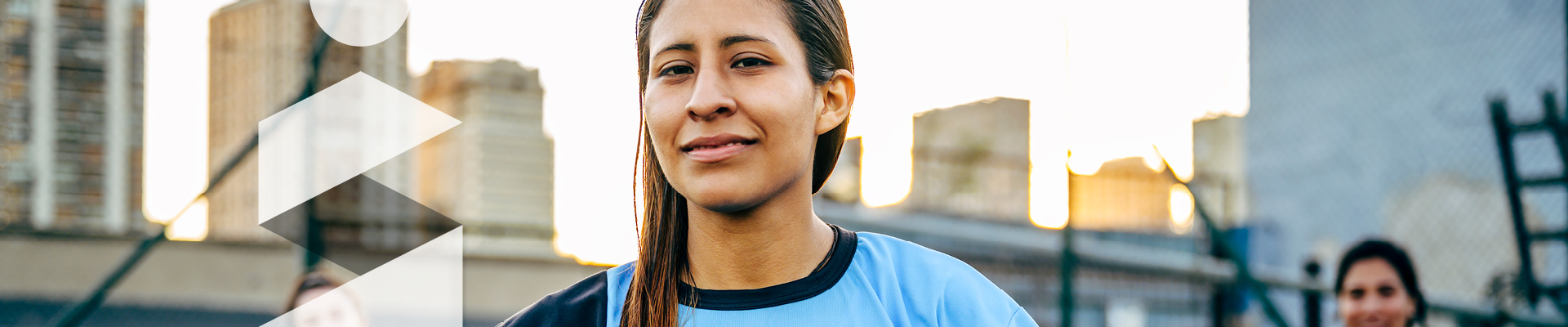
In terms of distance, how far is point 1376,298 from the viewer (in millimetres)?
3658

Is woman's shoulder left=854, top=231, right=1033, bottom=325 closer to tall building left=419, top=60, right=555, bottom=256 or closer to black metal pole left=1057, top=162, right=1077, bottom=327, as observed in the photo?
black metal pole left=1057, top=162, right=1077, bottom=327

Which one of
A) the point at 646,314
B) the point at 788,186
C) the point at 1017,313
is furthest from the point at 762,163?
the point at 1017,313

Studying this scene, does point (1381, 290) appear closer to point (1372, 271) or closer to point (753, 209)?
point (1372, 271)

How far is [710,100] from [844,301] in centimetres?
31

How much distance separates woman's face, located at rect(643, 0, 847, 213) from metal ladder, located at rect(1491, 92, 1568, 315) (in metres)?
5.40

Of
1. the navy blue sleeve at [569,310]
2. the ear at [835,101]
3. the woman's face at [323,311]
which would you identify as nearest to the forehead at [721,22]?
the ear at [835,101]

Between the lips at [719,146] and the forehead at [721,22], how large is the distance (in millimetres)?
122

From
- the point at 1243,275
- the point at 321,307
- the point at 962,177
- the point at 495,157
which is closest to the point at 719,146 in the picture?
the point at 321,307

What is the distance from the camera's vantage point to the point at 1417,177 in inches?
290

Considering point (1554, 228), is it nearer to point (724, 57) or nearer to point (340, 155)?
point (724, 57)

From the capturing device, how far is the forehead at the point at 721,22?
1226 mm
